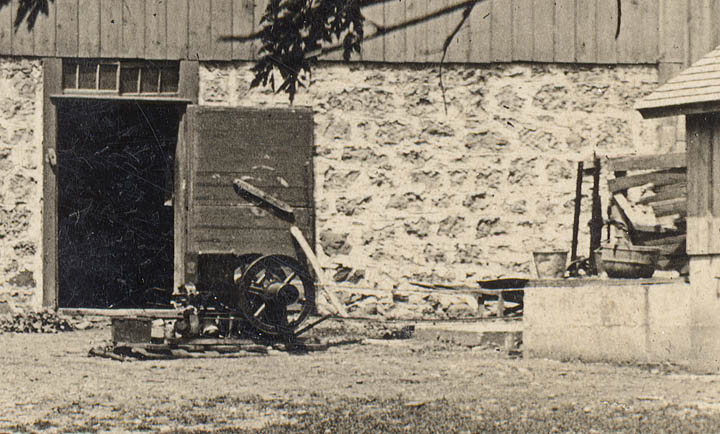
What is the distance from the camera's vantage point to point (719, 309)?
836cm

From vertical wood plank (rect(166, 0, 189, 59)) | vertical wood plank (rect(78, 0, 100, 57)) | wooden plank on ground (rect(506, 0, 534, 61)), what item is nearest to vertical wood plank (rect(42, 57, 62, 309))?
vertical wood plank (rect(78, 0, 100, 57))

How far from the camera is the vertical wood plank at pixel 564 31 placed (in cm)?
1244

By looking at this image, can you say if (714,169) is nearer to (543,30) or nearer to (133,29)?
(543,30)

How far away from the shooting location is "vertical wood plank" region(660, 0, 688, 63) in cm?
1251

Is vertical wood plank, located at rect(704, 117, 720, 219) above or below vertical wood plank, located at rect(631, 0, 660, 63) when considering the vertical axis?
below

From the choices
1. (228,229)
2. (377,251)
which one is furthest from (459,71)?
(228,229)

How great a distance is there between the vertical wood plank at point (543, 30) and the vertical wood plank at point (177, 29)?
3704 mm

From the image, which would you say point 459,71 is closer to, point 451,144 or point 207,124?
point 451,144

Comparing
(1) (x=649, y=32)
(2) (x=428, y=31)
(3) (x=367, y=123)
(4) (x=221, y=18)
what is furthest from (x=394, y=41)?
(1) (x=649, y=32)

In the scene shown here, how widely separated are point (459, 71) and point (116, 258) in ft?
16.7

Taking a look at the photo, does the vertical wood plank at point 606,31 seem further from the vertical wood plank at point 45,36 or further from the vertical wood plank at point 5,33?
the vertical wood plank at point 5,33

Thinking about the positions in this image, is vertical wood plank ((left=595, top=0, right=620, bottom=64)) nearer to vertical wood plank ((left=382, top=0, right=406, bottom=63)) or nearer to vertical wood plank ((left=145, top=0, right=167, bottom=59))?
vertical wood plank ((left=382, top=0, right=406, bottom=63))

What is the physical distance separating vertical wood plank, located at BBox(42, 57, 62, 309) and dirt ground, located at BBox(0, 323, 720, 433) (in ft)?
6.07

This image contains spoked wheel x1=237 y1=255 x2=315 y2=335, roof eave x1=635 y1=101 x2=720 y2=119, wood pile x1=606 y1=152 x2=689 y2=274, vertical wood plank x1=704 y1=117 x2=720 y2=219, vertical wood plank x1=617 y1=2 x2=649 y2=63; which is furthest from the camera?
vertical wood plank x1=617 y1=2 x2=649 y2=63
